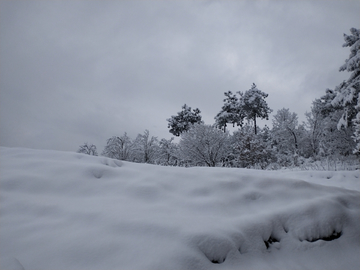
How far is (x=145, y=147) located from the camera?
71.8ft

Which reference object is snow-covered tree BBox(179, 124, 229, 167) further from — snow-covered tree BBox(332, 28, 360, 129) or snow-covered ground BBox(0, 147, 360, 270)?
snow-covered ground BBox(0, 147, 360, 270)

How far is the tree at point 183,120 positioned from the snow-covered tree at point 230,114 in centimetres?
561

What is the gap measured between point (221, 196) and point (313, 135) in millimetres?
26581

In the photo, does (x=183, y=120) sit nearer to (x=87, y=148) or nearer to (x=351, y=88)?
(x=87, y=148)

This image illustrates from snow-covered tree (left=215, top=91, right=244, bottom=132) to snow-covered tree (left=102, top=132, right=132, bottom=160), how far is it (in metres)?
18.4

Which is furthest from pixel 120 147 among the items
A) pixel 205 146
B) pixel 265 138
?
pixel 265 138

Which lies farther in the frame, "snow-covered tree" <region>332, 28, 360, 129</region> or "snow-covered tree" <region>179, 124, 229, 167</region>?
"snow-covered tree" <region>179, 124, 229, 167</region>

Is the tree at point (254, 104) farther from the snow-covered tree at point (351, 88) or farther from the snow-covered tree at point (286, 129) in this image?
the snow-covered tree at point (351, 88)

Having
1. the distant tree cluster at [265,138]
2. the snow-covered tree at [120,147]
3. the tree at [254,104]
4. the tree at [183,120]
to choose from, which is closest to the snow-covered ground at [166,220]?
the distant tree cluster at [265,138]

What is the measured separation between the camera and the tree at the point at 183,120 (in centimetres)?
3772

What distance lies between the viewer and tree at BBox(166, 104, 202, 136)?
37.7m

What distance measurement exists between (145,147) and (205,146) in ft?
26.0

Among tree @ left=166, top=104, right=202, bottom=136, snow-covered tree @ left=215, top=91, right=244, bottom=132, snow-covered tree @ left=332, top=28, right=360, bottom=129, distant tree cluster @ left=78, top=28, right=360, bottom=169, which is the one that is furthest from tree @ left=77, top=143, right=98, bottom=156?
snow-covered tree @ left=332, top=28, right=360, bottom=129

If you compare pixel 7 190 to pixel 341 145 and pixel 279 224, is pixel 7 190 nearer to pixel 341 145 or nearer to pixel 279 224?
pixel 279 224
